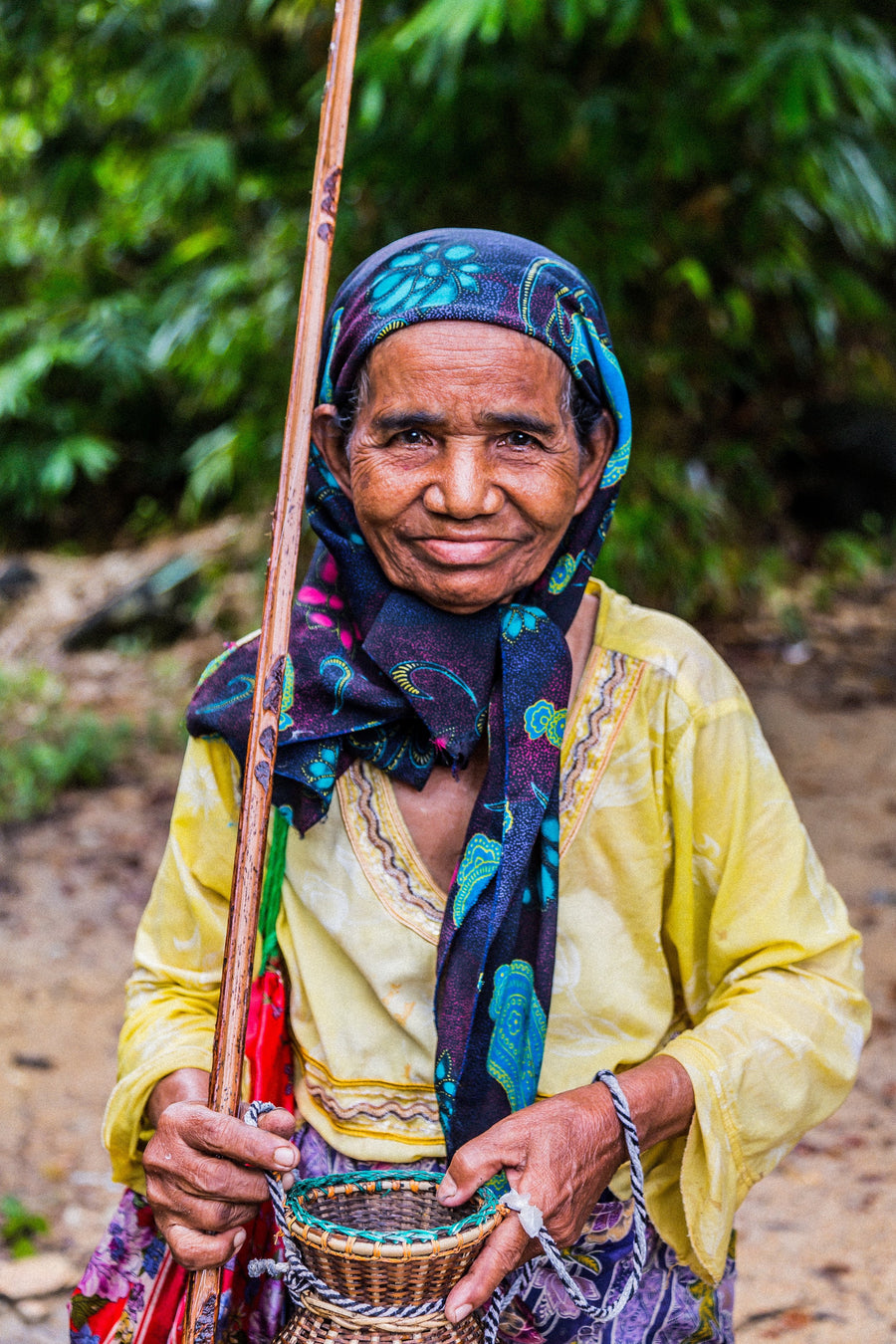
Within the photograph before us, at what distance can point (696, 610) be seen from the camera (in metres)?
6.71

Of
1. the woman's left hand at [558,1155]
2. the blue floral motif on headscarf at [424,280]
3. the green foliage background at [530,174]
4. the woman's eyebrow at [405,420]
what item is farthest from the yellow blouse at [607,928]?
the green foliage background at [530,174]

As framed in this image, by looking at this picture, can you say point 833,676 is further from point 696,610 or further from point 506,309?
point 506,309

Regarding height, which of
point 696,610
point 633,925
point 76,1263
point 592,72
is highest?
point 592,72

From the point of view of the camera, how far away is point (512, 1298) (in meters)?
1.51

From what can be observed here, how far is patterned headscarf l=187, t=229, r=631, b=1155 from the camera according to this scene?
1420mm

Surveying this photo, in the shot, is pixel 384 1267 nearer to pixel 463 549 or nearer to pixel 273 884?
pixel 273 884

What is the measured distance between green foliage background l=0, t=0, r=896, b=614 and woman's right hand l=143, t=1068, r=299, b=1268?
3.29 meters

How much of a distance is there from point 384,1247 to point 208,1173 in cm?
25

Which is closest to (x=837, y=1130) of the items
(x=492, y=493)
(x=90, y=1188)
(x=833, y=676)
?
(x=90, y=1188)

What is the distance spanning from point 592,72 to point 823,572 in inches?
155

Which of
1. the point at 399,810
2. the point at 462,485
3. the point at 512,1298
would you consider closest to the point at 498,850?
the point at 399,810

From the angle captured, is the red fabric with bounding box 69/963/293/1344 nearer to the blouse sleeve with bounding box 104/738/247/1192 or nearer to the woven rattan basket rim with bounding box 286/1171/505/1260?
the blouse sleeve with bounding box 104/738/247/1192

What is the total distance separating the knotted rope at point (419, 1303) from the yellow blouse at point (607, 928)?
0.17m

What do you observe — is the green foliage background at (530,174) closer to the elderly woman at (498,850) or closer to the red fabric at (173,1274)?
the elderly woman at (498,850)
